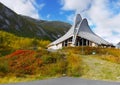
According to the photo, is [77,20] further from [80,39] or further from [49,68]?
[49,68]

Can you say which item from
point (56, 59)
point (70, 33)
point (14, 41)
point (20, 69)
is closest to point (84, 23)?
point (70, 33)

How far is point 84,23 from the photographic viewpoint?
95.5 metres

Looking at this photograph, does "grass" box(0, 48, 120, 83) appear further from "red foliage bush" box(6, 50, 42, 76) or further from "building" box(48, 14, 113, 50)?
"building" box(48, 14, 113, 50)

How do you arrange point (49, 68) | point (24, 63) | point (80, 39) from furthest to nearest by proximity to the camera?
point (80, 39), point (24, 63), point (49, 68)

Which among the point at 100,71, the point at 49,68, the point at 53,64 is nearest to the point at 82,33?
the point at 53,64

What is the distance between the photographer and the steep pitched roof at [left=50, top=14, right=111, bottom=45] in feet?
280

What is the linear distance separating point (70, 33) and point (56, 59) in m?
44.7

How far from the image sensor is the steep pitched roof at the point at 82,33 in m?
85.2

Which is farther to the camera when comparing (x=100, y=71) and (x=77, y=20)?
(x=77, y=20)

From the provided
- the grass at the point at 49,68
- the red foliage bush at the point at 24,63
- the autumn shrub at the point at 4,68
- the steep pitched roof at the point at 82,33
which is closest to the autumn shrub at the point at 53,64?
the grass at the point at 49,68

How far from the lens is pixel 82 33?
89.4m

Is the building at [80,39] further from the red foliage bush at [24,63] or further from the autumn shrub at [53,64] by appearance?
the red foliage bush at [24,63]

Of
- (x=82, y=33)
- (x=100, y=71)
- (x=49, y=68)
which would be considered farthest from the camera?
(x=82, y=33)

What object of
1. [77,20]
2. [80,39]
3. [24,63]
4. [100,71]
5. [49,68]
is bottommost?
[100,71]
